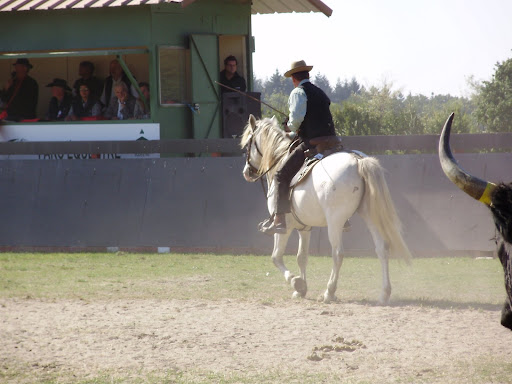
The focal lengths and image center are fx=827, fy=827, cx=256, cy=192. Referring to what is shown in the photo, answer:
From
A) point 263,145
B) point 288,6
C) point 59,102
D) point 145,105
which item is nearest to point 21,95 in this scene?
point 59,102

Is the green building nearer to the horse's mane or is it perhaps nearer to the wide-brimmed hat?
the horse's mane

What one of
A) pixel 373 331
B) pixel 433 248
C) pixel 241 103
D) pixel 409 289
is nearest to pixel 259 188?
pixel 433 248

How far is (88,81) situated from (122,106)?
5.40 feet

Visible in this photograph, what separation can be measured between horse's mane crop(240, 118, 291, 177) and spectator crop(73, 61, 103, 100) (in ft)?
31.5

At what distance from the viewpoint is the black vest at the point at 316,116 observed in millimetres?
10781

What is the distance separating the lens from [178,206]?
15078 millimetres

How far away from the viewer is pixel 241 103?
19766 millimetres

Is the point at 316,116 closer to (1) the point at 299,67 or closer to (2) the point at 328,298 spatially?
(1) the point at 299,67

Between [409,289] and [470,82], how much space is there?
2559 inches

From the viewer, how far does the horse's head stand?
37.8 ft

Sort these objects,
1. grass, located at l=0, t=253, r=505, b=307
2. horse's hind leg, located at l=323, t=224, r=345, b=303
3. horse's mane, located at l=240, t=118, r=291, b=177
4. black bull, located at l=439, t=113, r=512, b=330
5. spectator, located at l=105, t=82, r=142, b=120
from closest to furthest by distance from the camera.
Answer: black bull, located at l=439, t=113, r=512, b=330 < horse's hind leg, located at l=323, t=224, r=345, b=303 < grass, located at l=0, t=253, r=505, b=307 < horse's mane, located at l=240, t=118, r=291, b=177 < spectator, located at l=105, t=82, r=142, b=120

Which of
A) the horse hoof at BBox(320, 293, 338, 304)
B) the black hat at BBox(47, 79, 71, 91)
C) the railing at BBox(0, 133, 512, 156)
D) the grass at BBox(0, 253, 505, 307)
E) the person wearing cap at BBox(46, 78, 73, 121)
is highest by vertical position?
the black hat at BBox(47, 79, 71, 91)

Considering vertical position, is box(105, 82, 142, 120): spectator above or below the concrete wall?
above

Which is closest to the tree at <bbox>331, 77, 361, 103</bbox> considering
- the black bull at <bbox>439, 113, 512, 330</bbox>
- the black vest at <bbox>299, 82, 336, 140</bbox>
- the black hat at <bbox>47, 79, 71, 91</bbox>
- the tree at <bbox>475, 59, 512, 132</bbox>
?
the tree at <bbox>475, 59, 512, 132</bbox>
